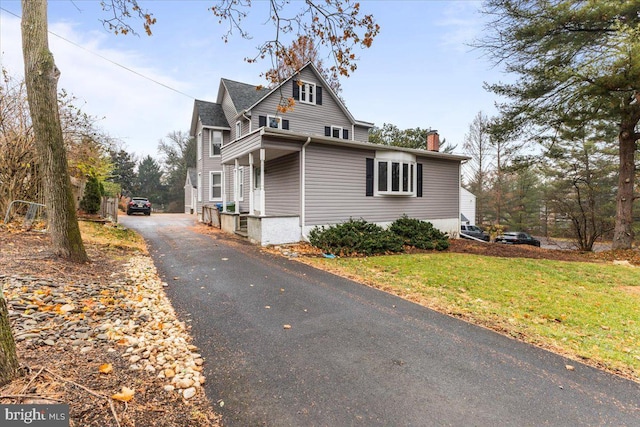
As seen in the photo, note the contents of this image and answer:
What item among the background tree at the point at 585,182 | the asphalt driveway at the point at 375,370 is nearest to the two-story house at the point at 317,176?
the asphalt driveway at the point at 375,370

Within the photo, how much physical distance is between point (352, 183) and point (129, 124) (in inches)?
668

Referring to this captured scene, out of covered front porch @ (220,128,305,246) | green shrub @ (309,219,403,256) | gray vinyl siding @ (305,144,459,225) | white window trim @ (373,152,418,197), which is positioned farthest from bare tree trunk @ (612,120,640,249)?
covered front porch @ (220,128,305,246)

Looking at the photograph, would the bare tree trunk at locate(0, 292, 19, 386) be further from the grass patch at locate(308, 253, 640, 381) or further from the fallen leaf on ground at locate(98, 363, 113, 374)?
the grass patch at locate(308, 253, 640, 381)

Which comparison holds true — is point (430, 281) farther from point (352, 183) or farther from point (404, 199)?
point (404, 199)

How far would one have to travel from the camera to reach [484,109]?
2642 centimetres

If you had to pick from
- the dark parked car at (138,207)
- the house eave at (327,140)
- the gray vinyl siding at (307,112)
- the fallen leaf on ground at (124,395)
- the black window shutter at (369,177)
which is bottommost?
the fallen leaf on ground at (124,395)

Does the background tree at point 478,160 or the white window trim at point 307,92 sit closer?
the white window trim at point 307,92

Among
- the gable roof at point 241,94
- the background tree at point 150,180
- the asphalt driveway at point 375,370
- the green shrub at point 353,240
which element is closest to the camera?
the asphalt driveway at point 375,370

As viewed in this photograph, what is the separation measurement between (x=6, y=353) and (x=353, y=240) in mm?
7924

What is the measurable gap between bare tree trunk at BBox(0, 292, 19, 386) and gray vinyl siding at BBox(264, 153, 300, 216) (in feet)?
27.8

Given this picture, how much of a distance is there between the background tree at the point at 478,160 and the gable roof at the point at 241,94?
62.0 feet

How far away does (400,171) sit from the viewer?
12250 millimetres

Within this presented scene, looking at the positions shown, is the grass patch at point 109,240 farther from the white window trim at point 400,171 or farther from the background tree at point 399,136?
the background tree at point 399,136

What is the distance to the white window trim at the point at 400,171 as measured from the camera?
1177 cm
